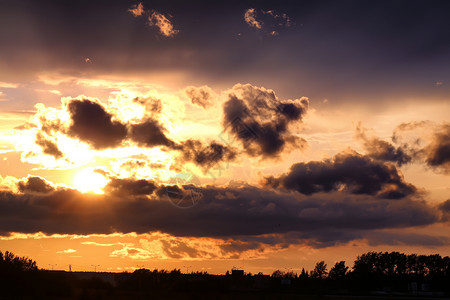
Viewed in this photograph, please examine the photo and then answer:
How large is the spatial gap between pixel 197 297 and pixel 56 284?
33872mm

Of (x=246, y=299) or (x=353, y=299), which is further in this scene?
(x=353, y=299)

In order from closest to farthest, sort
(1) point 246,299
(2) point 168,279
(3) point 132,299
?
(3) point 132,299 < (1) point 246,299 < (2) point 168,279

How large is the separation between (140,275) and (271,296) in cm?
6184

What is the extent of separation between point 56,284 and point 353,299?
78136 mm

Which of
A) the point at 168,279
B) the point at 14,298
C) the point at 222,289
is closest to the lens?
the point at 14,298

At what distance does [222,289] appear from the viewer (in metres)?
174

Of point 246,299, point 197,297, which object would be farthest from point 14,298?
point 246,299

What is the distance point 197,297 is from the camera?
466ft

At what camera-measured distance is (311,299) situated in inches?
6019

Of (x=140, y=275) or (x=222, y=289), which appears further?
(x=140, y=275)

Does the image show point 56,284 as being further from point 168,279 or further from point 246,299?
point 168,279

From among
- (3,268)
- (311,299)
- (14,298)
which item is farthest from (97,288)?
(311,299)

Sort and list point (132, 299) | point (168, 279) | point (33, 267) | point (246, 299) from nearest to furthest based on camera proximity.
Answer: point (132, 299), point (246, 299), point (33, 267), point (168, 279)

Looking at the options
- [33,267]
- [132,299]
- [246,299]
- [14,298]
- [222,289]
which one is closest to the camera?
[14,298]
